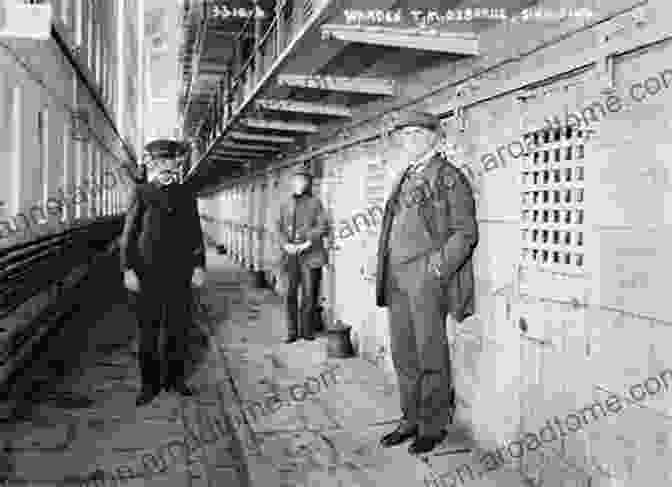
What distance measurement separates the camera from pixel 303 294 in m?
7.72

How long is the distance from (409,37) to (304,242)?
3.61 m

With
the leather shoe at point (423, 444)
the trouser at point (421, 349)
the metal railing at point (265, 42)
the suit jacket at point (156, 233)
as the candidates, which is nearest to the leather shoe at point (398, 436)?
the trouser at point (421, 349)

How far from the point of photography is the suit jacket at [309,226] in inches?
297

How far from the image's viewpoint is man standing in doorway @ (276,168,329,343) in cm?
755

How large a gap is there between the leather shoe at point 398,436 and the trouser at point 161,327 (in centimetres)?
206

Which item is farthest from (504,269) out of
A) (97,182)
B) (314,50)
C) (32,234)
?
(97,182)

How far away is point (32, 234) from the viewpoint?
6262 millimetres

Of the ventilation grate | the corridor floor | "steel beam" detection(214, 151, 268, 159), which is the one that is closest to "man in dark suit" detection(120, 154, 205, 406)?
the corridor floor

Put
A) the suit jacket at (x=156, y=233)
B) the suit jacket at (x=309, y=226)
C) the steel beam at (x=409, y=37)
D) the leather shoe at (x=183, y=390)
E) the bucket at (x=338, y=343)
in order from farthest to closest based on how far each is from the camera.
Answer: the suit jacket at (x=309, y=226)
the bucket at (x=338, y=343)
the leather shoe at (x=183, y=390)
the suit jacket at (x=156, y=233)
the steel beam at (x=409, y=37)

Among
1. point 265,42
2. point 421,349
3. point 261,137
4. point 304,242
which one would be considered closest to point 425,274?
point 421,349

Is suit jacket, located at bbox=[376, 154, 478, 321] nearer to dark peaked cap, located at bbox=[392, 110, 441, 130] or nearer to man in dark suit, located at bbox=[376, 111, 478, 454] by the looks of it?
man in dark suit, located at bbox=[376, 111, 478, 454]

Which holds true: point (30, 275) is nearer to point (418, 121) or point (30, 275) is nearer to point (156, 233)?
point (156, 233)

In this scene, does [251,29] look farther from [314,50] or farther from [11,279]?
[11,279]

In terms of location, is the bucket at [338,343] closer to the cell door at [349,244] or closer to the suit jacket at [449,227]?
the cell door at [349,244]
